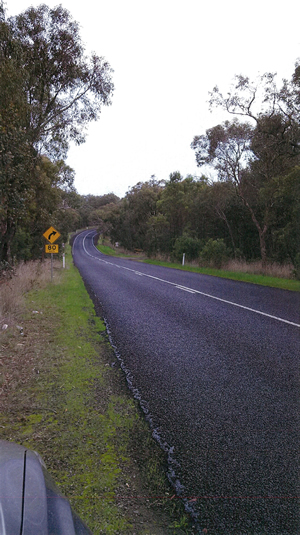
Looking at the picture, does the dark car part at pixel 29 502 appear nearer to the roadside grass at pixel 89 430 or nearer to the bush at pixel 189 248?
the roadside grass at pixel 89 430

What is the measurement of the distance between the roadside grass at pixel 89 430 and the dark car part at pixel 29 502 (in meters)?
1.17

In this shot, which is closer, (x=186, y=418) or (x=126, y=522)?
(x=126, y=522)

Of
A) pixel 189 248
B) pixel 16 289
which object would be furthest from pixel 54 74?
pixel 189 248

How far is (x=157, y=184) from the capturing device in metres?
55.8

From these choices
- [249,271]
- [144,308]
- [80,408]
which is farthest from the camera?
[249,271]

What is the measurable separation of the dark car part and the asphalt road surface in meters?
1.37

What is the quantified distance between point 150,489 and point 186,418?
1.07 meters

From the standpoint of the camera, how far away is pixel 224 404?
153 inches

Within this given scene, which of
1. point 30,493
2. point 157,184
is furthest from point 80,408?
point 157,184

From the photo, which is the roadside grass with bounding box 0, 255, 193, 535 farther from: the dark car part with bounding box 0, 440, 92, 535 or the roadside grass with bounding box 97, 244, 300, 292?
the roadside grass with bounding box 97, 244, 300, 292

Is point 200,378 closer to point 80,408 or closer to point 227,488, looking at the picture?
point 80,408

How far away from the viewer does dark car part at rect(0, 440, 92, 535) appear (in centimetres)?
110

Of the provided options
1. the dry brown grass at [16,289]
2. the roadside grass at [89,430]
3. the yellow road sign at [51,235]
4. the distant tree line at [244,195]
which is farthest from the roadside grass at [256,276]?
the roadside grass at [89,430]

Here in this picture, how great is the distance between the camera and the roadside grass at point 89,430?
2.41 metres
